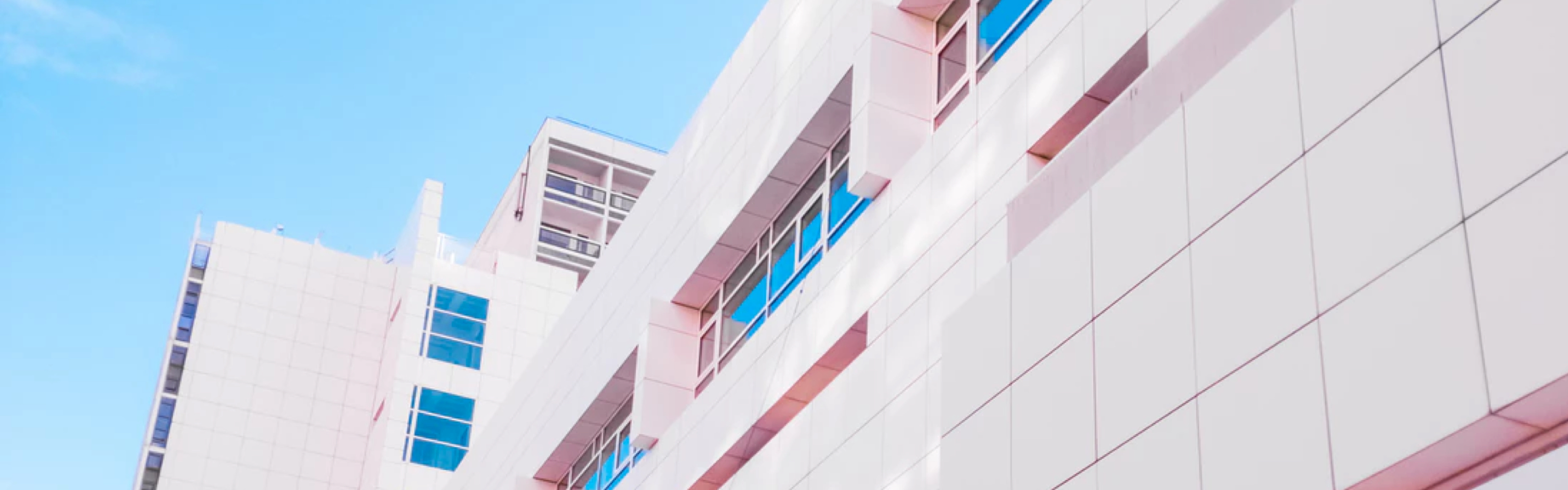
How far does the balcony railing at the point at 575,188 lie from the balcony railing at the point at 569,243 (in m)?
1.87

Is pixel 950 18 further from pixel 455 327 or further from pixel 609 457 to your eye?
pixel 455 327

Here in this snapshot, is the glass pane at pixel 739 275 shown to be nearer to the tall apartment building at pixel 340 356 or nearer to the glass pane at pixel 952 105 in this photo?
the glass pane at pixel 952 105

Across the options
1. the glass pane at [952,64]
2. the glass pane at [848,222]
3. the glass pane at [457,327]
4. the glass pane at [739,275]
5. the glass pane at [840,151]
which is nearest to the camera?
the glass pane at [952,64]

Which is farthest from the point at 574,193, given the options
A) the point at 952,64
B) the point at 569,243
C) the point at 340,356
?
the point at 952,64

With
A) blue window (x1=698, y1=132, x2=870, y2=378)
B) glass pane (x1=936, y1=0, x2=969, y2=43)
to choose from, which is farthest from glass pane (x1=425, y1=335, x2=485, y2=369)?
glass pane (x1=936, y1=0, x2=969, y2=43)

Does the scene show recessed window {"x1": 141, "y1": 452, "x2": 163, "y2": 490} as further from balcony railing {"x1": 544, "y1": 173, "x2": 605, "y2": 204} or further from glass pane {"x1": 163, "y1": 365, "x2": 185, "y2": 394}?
balcony railing {"x1": 544, "y1": 173, "x2": 605, "y2": 204}

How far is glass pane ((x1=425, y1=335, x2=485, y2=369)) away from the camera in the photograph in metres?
55.0

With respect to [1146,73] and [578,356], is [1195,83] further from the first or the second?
[578,356]

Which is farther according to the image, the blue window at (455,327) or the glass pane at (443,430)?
the blue window at (455,327)

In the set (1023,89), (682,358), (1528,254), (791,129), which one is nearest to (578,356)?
(682,358)

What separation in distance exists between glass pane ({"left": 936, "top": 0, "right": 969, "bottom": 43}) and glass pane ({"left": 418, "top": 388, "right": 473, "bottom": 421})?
32.9m

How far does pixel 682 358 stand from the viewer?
96.6 feet

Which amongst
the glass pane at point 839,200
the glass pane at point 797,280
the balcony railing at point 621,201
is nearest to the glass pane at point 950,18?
the glass pane at point 839,200

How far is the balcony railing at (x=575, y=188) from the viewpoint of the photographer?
254 feet
